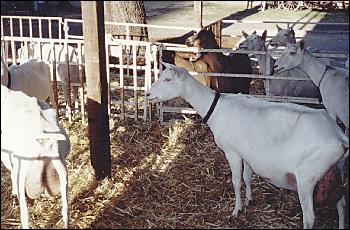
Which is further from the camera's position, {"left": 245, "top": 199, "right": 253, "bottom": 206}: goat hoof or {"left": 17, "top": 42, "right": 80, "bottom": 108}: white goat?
{"left": 17, "top": 42, "right": 80, "bottom": 108}: white goat

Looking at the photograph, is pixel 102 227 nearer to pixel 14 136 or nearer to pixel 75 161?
pixel 14 136

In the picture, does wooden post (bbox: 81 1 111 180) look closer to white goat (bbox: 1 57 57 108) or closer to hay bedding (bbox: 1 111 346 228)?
hay bedding (bbox: 1 111 346 228)

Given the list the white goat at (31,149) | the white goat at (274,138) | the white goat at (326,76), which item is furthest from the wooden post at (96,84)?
the white goat at (326,76)

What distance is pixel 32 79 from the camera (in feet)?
23.1

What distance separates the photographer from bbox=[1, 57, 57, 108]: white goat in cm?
666

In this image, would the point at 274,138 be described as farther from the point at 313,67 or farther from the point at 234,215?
the point at 313,67

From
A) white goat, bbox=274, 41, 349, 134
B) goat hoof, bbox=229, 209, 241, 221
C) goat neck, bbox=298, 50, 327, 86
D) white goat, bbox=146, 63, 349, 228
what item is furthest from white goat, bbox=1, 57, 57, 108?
goat neck, bbox=298, 50, 327, 86

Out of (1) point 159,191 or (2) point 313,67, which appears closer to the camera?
(1) point 159,191

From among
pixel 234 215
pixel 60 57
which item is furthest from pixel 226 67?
pixel 234 215

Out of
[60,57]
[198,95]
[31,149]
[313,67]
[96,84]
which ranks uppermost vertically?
[60,57]

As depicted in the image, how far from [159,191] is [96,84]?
1.37m

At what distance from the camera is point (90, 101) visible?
6082mm

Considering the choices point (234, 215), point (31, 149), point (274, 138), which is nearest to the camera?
point (31, 149)

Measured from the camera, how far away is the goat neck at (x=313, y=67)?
6789 millimetres
